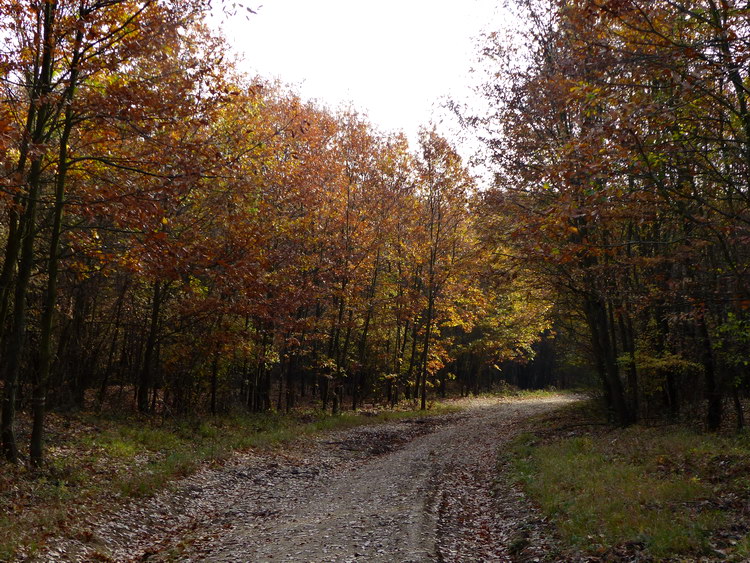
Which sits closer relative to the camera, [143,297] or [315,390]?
[143,297]

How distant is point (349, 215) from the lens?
86.6 ft

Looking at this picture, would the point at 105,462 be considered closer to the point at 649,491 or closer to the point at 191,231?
the point at 191,231

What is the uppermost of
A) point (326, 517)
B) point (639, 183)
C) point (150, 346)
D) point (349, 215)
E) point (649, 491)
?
point (349, 215)

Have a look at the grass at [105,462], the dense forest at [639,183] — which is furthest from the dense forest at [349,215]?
the grass at [105,462]

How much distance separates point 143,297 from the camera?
67.1ft

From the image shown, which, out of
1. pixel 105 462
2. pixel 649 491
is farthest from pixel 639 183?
pixel 105 462

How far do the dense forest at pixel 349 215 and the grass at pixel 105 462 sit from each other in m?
1.34

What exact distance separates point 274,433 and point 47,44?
43.4ft

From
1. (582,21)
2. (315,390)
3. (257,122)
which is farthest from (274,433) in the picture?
(315,390)

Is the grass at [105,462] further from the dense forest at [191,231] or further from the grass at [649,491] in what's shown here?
the grass at [649,491]

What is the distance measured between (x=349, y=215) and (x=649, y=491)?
19.8 m

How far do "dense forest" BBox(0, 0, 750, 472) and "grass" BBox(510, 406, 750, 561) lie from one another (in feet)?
9.32

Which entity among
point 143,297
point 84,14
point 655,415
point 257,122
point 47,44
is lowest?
point 655,415

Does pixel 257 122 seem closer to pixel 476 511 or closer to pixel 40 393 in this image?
pixel 40 393
